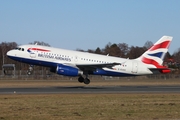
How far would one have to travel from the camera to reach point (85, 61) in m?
43.7

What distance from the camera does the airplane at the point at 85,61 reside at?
137 ft

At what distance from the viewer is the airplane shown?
4169 centimetres

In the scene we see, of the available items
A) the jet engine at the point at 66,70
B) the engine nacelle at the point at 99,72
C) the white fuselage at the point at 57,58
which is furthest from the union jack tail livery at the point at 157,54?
the jet engine at the point at 66,70

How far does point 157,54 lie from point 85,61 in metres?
9.25

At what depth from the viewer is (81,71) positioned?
41.5 metres

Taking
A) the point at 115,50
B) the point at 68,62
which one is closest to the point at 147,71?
the point at 68,62

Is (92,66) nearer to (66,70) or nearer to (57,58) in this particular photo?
(66,70)

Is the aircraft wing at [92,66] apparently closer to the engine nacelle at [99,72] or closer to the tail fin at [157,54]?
the engine nacelle at [99,72]

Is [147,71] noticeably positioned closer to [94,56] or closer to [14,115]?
[94,56]

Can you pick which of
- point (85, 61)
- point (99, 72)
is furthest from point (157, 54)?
point (85, 61)

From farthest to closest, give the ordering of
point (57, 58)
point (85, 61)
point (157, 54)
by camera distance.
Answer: point (157, 54), point (85, 61), point (57, 58)

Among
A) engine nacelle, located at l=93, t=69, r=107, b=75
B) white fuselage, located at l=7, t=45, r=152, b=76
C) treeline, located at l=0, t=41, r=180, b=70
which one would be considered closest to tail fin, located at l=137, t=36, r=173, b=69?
white fuselage, located at l=7, t=45, r=152, b=76

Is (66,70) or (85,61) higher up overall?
(85,61)

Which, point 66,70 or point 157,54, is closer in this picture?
point 66,70
